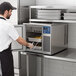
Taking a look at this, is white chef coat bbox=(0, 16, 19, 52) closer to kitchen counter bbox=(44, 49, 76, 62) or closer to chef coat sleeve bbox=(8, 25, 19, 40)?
chef coat sleeve bbox=(8, 25, 19, 40)

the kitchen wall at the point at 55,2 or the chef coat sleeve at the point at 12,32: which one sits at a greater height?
the kitchen wall at the point at 55,2

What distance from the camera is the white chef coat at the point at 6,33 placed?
2363mm

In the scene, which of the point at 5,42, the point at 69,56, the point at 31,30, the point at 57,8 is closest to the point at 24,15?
the point at 31,30

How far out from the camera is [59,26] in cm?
274

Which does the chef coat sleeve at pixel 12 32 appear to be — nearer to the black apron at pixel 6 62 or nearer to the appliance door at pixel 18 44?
the black apron at pixel 6 62

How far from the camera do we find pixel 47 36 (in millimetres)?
2604

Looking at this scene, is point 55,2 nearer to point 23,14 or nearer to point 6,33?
point 23,14

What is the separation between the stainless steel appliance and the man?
20 cm

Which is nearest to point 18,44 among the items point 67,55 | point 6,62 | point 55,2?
point 6,62

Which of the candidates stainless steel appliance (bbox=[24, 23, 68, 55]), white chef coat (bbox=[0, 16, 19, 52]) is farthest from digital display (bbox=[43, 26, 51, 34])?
white chef coat (bbox=[0, 16, 19, 52])

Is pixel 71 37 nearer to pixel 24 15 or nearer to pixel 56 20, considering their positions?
pixel 56 20

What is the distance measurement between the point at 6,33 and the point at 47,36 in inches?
20.8

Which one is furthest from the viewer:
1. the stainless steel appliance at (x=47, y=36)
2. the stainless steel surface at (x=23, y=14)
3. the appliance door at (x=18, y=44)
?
the stainless steel surface at (x=23, y=14)

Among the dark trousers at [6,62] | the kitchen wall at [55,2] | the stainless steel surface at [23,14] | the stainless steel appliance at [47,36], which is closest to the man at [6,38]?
the dark trousers at [6,62]
